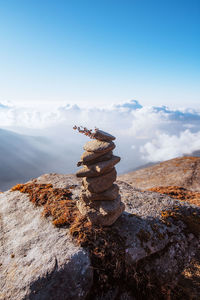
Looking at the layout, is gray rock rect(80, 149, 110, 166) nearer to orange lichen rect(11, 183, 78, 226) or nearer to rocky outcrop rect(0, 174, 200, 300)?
orange lichen rect(11, 183, 78, 226)

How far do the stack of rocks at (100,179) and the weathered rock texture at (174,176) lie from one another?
60.2 feet

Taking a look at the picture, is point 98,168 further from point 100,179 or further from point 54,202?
point 54,202

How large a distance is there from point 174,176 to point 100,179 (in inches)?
1013

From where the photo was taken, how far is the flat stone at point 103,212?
1034cm

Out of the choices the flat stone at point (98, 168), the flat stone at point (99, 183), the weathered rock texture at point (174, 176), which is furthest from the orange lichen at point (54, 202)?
the weathered rock texture at point (174, 176)

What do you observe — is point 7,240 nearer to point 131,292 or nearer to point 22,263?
point 22,263

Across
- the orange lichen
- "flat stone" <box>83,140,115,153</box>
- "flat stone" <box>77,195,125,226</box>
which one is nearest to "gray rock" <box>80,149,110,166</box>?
"flat stone" <box>83,140,115,153</box>

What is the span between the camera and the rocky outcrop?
7.82 m

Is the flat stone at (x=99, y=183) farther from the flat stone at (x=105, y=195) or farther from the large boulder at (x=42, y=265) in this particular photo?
the large boulder at (x=42, y=265)

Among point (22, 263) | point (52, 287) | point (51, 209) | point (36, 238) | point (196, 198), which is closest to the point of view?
point (52, 287)

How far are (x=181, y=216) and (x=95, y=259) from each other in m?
7.55

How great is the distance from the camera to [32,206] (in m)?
14.2

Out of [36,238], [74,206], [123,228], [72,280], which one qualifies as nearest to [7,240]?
[36,238]

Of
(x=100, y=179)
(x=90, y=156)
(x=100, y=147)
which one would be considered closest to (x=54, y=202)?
(x=100, y=179)
